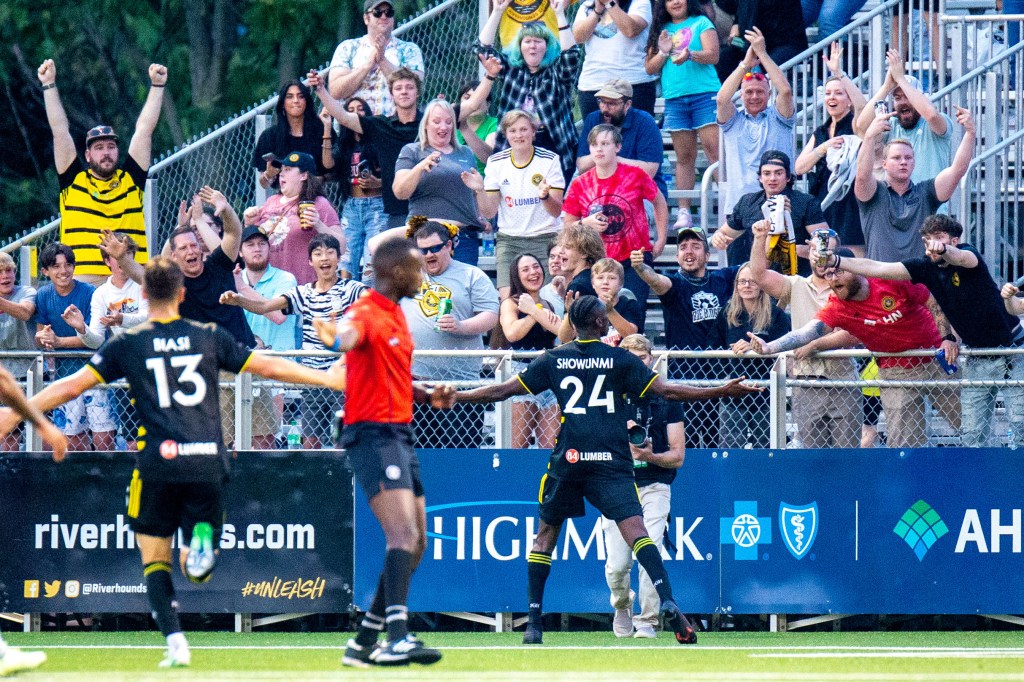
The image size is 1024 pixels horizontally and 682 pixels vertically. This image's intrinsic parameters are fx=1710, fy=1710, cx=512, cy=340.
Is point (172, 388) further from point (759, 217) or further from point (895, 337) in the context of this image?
point (759, 217)

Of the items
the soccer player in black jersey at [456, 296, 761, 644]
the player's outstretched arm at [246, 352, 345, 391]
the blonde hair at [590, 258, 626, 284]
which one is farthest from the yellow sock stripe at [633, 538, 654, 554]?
the player's outstretched arm at [246, 352, 345, 391]

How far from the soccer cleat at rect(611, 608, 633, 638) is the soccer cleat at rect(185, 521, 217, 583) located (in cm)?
390

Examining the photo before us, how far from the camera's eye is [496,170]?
15.5m

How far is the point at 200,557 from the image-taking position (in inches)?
376

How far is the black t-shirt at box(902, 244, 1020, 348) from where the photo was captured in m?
12.6

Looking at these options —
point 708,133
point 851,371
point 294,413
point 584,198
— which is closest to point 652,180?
point 584,198

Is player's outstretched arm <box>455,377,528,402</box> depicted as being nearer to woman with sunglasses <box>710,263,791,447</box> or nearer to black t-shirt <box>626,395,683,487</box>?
black t-shirt <box>626,395,683,487</box>

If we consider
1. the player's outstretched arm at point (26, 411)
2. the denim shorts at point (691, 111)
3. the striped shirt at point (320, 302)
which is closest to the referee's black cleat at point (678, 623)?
the striped shirt at point (320, 302)

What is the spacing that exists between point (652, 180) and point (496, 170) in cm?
143

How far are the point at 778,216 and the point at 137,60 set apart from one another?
52.4ft

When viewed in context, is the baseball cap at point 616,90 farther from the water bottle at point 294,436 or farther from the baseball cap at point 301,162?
the water bottle at point 294,436

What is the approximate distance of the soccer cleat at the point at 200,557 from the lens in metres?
9.52

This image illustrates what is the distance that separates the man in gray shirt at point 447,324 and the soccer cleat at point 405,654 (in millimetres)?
4125

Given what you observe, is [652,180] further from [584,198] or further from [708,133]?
[708,133]
